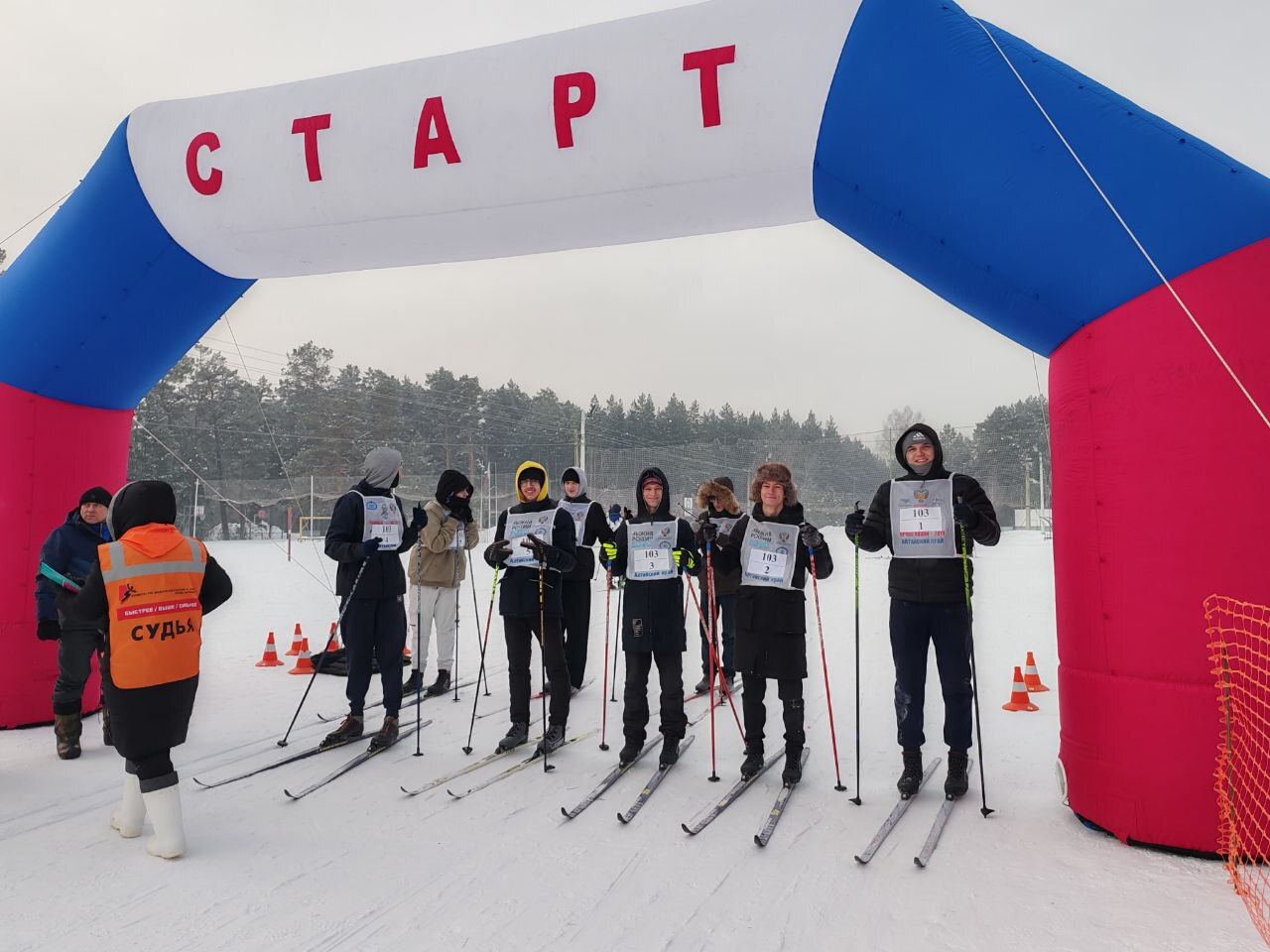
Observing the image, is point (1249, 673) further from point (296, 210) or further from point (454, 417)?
point (454, 417)

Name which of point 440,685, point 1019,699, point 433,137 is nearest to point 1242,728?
point 1019,699

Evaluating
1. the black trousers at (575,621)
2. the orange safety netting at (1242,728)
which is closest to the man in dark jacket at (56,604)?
the black trousers at (575,621)

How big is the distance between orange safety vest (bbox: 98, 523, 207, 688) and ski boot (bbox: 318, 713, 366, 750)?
1.55 meters

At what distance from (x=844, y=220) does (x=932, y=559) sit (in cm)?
173

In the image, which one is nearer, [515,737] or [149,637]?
[149,637]

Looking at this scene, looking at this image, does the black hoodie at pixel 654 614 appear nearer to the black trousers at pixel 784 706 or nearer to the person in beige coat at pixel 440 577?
the black trousers at pixel 784 706

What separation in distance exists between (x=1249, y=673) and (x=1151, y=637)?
0.35 metres

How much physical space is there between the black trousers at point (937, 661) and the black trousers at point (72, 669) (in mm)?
4437

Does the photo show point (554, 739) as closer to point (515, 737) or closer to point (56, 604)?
point (515, 737)

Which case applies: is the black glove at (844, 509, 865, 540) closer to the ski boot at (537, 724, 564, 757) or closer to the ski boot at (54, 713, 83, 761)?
the ski boot at (537, 724, 564, 757)

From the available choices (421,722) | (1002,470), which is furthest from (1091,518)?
(1002,470)

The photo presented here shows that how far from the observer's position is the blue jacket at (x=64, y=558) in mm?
4531

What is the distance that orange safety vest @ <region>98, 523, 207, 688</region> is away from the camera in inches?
125

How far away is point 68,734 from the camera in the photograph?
459cm
